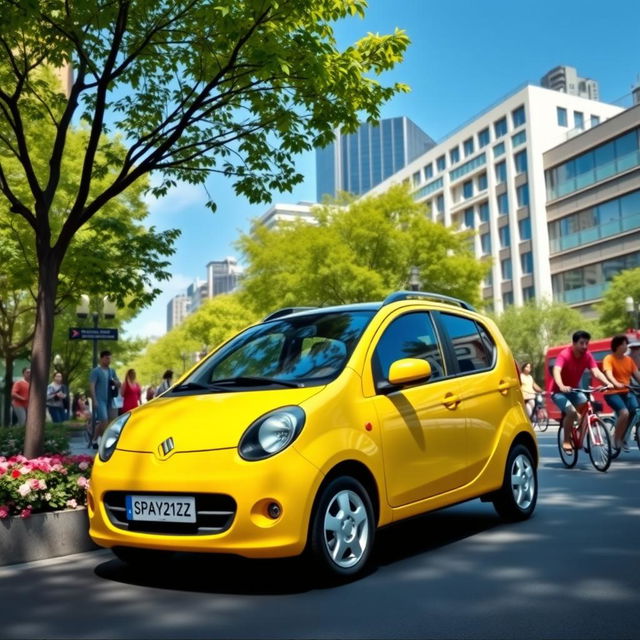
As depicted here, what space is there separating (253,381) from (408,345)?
1195mm

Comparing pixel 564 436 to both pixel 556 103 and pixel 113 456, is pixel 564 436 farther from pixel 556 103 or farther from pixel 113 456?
pixel 556 103

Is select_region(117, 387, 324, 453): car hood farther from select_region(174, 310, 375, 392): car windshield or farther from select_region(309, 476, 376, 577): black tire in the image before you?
select_region(309, 476, 376, 577): black tire

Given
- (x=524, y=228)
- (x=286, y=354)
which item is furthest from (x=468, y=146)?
(x=286, y=354)

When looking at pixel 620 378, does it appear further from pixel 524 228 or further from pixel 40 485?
pixel 524 228

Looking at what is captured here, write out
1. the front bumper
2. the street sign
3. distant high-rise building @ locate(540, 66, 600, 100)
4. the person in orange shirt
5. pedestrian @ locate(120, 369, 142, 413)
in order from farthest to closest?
distant high-rise building @ locate(540, 66, 600, 100)
pedestrian @ locate(120, 369, 142, 413)
the street sign
the person in orange shirt
the front bumper

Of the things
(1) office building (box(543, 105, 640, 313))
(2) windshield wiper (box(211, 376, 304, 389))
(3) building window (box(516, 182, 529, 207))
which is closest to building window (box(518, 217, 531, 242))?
(3) building window (box(516, 182, 529, 207))

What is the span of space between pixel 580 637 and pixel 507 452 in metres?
2.87

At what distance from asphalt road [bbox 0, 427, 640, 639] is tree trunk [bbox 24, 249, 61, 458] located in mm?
1797

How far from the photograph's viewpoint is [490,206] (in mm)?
62969

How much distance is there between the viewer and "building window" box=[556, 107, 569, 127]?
58.7 m

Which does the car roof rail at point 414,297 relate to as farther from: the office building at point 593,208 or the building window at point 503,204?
the building window at point 503,204

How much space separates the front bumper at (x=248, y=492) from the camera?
4.25 m

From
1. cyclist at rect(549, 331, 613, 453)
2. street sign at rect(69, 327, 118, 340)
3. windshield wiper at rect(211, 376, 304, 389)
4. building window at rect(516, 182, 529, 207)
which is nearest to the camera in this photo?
windshield wiper at rect(211, 376, 304, 389)

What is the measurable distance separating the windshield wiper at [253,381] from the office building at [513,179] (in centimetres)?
4951
